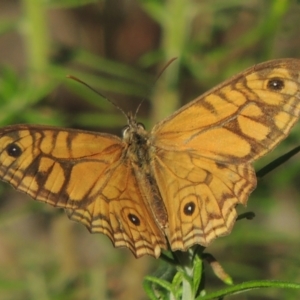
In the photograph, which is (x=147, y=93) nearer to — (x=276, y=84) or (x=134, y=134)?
(x=134, y=134)

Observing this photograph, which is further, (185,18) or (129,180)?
(185,18)

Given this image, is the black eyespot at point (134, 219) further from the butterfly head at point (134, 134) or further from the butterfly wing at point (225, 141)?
the butterfly head at point (134, 134)

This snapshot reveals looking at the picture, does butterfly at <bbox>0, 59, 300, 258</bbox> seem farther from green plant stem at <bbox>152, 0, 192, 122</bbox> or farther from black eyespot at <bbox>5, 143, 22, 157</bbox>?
green plant stem at <bbox>152, 0, 192, 122</bbox>

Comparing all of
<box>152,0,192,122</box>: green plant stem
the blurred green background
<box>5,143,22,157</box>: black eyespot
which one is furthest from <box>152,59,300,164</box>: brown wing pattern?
<box>152,0,192,122</box>: green plant stem

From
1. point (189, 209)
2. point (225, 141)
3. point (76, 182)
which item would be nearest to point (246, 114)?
point (225, 141)

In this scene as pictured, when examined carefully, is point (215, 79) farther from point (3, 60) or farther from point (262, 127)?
point (3, 60)

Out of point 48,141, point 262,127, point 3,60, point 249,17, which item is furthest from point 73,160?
point 3,60

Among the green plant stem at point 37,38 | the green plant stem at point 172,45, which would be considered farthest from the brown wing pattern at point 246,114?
the green plant stem at point 37,38
